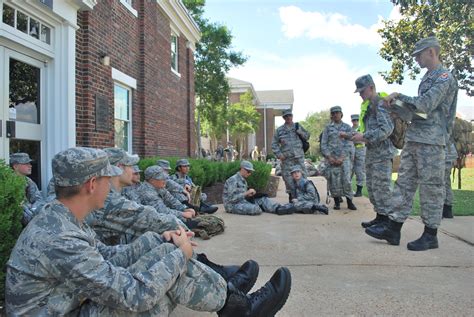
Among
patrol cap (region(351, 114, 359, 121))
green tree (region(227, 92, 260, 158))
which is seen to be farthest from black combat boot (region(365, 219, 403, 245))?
green tree (region(227, 92, 260, 158))

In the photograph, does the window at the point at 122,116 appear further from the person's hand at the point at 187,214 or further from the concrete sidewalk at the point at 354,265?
the person's hand at the point at 187,214

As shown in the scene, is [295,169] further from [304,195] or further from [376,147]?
[376,147]

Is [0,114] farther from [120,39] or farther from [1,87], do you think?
[120,39]

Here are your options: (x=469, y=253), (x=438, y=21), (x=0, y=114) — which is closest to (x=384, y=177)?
(x=469, y=253)

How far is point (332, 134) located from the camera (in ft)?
26.4

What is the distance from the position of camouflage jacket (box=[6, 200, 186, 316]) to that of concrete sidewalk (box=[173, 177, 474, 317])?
120 centimetres

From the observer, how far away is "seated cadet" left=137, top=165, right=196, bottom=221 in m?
4.97

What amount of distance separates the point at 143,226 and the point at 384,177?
3684mm

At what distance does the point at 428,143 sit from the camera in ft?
14.3

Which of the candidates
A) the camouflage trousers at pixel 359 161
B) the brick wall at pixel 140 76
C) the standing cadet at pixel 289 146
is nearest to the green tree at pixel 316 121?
the brick wall at pixel 140 76

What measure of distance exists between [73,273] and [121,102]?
7.43 m

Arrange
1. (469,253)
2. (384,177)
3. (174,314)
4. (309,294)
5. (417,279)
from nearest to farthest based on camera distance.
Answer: (174,314), (309,294), (417,279), (469,253), (384,177)

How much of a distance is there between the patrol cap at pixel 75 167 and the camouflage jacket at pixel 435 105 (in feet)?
11.7

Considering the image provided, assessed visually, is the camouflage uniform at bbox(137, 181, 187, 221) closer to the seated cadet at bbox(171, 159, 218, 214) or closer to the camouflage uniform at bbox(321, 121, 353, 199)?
the seated cadet at bbox(171, 159, 218, 214)
